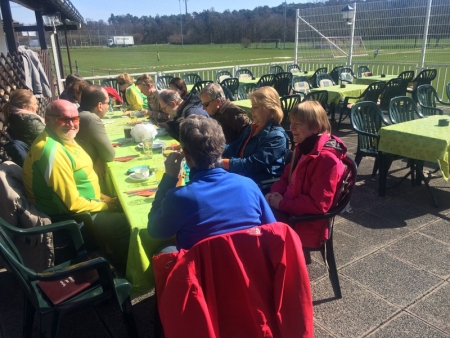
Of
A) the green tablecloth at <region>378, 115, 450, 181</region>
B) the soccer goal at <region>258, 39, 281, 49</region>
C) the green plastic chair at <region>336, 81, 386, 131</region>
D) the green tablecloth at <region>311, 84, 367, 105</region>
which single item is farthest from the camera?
the soccer goal at <region>258, 39, 281, 49</region>

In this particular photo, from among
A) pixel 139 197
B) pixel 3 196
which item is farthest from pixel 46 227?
pixel 139 197

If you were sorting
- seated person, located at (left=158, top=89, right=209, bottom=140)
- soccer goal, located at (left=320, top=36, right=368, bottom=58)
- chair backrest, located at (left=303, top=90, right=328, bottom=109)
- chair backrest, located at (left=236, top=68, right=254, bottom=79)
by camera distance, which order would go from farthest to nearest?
soccer goal, located at (left=320, top=36, right=368, bottom=58) → chair backrest, located at (left=236, top=68, right=254, bottom=79) → chair backrest, located at (left=303, top=90, right=328, bottom=109) → seated person, located at (left=158, top=89, right=209, bottom=140)

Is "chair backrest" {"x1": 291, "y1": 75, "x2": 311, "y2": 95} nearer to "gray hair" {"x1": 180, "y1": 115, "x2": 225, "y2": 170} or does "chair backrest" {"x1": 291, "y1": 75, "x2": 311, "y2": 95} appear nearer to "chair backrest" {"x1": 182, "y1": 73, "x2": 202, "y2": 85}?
"chair backrest" {"x1": 182, "y1": 73, "x2": 202, "y2": 85}

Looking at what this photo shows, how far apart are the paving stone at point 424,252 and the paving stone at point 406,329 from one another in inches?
23.2

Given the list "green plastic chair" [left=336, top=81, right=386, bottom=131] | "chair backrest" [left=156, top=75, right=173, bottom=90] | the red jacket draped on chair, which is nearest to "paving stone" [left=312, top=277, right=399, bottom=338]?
the red jacket draped on chair

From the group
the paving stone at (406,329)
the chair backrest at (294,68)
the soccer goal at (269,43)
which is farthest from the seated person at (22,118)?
the soccer goal at (269,43)

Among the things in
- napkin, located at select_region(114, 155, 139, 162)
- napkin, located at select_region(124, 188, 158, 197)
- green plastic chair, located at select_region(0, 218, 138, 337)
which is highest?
napkin, located at select_region(124, 188, 158, 197)

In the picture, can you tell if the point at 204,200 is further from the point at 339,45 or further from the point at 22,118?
the point at 339,45

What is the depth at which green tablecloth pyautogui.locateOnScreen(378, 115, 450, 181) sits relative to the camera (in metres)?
3.44

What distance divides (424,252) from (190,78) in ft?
26.2

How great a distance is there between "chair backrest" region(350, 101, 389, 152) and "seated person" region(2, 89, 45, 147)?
3203mm

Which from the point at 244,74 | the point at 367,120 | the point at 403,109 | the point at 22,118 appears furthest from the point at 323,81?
the point at 22,118

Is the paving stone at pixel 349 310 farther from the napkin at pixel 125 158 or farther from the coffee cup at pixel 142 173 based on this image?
the napkin at pixel 125 158

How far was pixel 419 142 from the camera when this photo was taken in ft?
11.8
